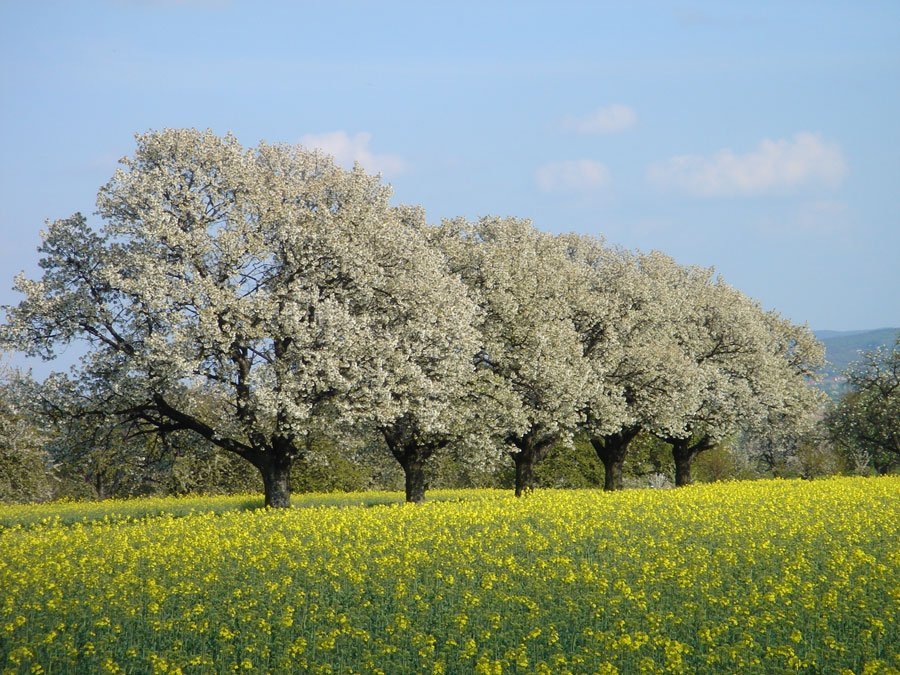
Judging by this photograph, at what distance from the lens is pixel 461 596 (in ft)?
54.0

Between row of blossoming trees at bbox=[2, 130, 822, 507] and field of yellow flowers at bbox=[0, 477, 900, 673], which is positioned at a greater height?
row of blossoming trees at bbox=[2, 130, 822, 507]

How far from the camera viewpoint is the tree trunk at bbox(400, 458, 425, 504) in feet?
138

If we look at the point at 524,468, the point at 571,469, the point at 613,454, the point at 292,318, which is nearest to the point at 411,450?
the point at 524,468

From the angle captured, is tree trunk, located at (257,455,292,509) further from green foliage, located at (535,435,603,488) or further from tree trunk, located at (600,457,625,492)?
green foliage, located at (535,435,603,488)

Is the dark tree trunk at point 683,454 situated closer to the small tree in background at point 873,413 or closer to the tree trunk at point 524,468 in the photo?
the small tree in background at point 873,413

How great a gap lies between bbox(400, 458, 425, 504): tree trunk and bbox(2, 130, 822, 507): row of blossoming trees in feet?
0.34

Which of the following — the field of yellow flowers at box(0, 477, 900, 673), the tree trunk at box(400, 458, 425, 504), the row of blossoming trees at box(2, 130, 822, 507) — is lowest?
the field of yellow flowers at box(0, 477, 900, 673)

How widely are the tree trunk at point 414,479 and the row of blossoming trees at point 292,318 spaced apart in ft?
0.34

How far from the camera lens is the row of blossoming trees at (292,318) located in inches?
1298

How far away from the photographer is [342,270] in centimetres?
3503

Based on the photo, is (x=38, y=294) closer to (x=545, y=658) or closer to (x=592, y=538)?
(x=592, y=538)

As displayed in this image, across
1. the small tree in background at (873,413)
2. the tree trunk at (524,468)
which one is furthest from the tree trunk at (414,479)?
the small tree in background at (873,413)

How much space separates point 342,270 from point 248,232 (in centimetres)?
377

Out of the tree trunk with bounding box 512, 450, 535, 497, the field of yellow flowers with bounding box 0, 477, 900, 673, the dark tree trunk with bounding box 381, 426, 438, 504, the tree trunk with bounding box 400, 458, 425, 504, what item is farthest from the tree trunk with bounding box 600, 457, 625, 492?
the field of yellow flowers with bounding box 0, 477, 900, 673
